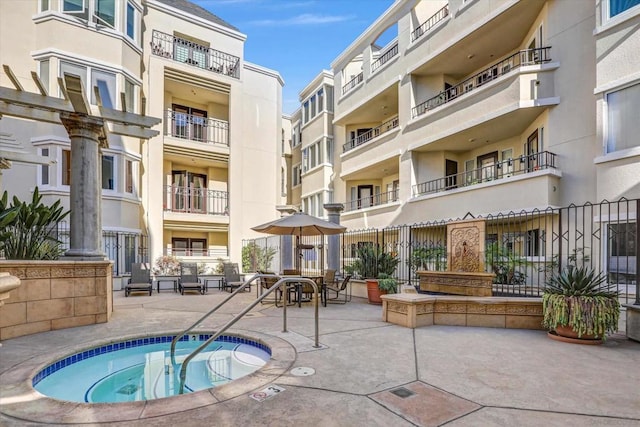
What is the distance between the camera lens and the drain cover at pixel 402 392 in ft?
12.3

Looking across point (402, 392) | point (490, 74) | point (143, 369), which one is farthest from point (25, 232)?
point (490, 74)

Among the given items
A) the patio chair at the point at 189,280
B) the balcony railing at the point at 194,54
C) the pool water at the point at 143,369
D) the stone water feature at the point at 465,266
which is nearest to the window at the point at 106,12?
the balcony railing at the point at 194,54

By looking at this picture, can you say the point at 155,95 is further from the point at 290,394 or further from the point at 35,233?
the point at 290,394

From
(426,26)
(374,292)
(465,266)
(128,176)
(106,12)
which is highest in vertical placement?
(426,26)

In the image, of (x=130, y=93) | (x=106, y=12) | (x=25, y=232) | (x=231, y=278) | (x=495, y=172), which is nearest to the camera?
(x=25, y=232)

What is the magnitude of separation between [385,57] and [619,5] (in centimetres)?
1180

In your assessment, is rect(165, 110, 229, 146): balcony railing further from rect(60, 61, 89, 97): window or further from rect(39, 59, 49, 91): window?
rect(39, 59, 49, 91): window

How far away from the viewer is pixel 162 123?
17.1m

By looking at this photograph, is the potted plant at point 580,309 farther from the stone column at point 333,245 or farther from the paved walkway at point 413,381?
the stone column at point 333,245

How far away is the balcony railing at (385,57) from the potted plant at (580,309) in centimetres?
1627

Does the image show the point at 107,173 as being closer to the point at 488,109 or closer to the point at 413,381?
the point at 413,381

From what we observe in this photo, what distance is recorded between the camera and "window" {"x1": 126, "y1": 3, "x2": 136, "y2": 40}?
15391 mm

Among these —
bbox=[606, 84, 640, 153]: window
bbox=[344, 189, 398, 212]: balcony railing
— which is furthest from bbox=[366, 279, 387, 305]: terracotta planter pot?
bbox=[344, 189, 398, 212]: balcony railing

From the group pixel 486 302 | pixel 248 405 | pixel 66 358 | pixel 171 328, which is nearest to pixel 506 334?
pixel 486 302
